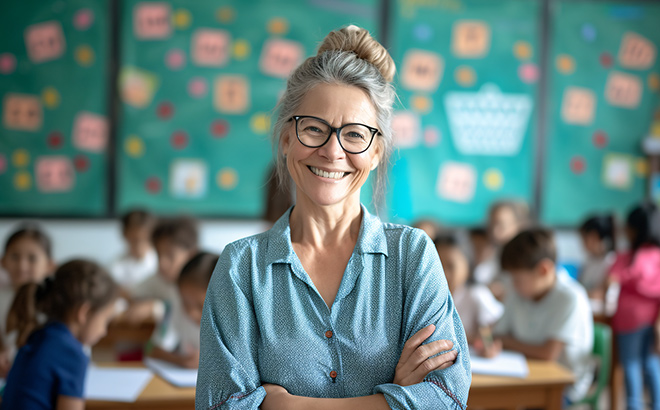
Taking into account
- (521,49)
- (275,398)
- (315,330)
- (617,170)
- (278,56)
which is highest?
(521,49)

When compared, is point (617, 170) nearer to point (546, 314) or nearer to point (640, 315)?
point (640, 315)

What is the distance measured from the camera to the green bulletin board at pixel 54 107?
4395 millimetres

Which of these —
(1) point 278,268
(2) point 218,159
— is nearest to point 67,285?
(1) point 278,268

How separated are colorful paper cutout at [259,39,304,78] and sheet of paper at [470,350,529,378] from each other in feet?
9.59

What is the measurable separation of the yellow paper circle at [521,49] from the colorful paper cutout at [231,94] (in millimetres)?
2166

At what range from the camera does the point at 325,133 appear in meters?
1.17

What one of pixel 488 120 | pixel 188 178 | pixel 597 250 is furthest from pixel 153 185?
pixel 597 250

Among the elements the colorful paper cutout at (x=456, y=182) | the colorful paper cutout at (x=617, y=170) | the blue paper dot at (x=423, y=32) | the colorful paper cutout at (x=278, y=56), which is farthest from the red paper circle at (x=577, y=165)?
the colorful paper cutout at (x=278, y=56)

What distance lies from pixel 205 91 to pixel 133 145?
66 centimetres

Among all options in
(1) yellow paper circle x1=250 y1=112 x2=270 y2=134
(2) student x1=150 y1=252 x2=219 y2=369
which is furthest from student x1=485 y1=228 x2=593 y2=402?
(1) yellow paper circle x1=250 y1=112 x2=270 y2=134

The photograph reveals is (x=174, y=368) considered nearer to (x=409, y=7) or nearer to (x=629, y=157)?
(x=409, y=7)

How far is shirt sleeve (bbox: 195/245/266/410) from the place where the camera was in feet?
3.64

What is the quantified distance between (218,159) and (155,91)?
2.19ft

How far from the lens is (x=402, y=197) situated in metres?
2.65
